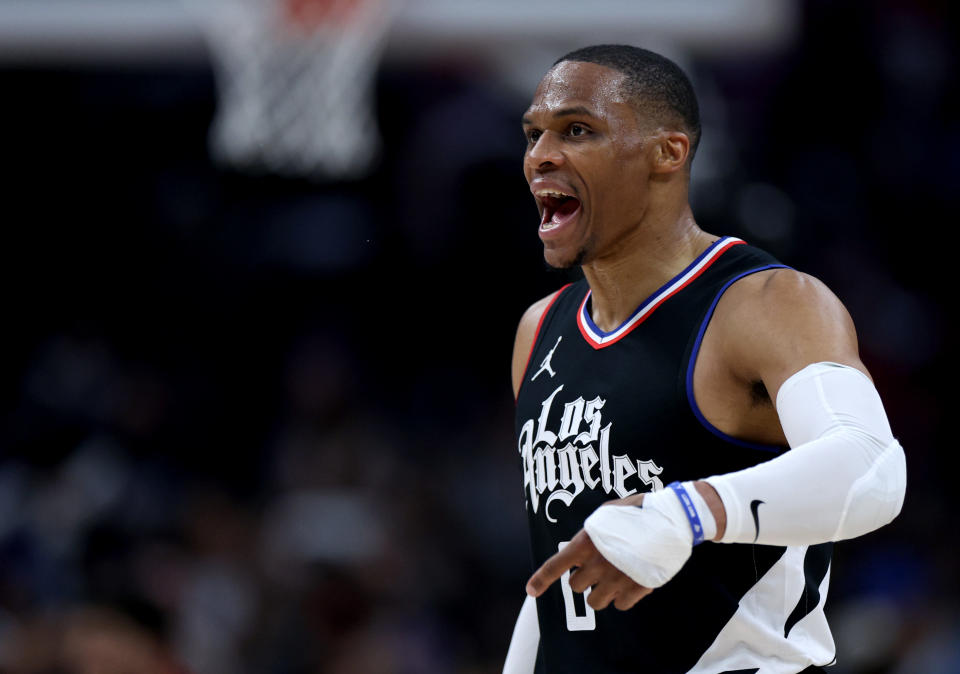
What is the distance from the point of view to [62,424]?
34.3ft

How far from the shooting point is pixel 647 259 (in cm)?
357

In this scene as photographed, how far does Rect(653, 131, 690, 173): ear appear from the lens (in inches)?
139

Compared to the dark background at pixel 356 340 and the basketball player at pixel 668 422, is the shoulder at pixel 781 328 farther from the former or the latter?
the dark background at pixel 356 340

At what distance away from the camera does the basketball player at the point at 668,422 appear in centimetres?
272

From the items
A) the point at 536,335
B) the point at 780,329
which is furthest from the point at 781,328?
the point at 536,335

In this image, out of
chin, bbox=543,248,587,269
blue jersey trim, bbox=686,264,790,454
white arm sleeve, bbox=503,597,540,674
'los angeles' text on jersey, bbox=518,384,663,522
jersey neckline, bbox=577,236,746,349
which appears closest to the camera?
blue jersey trim, bbox=686,264,790,454

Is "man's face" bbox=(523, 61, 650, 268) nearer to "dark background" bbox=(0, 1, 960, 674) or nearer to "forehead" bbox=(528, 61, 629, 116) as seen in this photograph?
"forehead" bbox=(528, 61, 629, 116)

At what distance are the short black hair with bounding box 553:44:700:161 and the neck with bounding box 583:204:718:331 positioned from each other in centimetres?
23

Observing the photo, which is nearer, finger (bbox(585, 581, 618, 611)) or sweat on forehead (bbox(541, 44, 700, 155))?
finger (bbox(585, 581, 618, 611))

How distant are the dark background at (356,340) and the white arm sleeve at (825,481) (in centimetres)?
514

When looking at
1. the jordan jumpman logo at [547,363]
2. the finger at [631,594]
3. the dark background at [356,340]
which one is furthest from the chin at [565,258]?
the dark background at [356,340]

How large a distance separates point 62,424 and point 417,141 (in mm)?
4314

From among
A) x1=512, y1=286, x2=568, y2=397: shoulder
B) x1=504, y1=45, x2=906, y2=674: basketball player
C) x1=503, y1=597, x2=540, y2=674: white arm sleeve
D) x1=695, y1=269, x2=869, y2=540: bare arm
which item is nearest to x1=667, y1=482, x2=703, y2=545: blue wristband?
x1=504, y1=45, x2=906, y2=674: basketball player

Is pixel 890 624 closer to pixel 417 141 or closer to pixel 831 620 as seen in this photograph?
pixel 831 620
